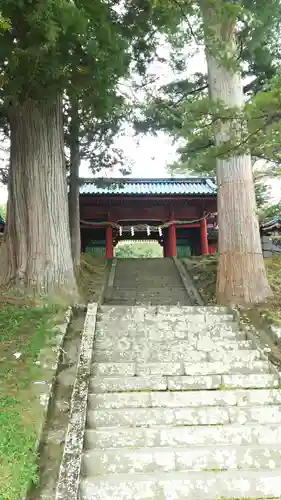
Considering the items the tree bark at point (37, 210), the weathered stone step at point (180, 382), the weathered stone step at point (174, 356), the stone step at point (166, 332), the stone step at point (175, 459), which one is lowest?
the stone step at point (175, 459)

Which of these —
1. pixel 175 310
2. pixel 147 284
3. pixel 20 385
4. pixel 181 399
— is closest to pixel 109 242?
pixel 147 284

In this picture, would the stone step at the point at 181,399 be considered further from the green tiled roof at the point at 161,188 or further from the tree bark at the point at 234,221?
the green tiled roof at the point at 161,188

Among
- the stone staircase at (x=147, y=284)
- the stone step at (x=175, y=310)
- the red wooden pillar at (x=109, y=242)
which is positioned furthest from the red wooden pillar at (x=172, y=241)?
the stone step at (x=175, y=310)

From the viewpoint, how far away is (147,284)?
384 inches

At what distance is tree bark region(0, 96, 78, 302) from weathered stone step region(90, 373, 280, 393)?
240 centimetres

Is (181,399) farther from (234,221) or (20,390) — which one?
(234,221)

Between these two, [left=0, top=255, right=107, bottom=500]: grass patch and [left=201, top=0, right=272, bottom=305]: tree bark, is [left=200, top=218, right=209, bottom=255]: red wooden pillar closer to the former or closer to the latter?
[left=201, top=0, right=272, bottom=305]: tree bark

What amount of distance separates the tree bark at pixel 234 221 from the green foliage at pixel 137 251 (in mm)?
22663

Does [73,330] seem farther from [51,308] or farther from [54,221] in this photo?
[54,221]

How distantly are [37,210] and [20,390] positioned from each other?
3394mm

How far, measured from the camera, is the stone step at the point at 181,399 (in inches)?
151

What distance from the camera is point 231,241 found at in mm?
7000

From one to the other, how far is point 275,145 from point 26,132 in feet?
13.8

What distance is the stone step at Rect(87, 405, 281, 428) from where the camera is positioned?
3.61 m
